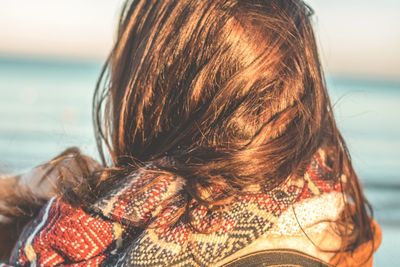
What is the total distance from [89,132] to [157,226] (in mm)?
8386

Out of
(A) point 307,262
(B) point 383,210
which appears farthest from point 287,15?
(B) point 383,210

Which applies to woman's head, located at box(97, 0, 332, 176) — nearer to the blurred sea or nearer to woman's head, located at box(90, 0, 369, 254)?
woman's head, located at box(90, 0, 369, 254)

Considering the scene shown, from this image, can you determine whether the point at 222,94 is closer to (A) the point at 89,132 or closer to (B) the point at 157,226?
(B) the point at 157,226

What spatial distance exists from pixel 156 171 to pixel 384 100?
20319 mm

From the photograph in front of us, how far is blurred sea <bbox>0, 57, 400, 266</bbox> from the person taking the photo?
3.02 m

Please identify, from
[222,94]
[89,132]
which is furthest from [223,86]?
[89,132]

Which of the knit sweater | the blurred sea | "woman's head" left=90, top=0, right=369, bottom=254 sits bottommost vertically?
the blurred sea

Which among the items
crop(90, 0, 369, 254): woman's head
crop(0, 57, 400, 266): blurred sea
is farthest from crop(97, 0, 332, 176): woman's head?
crop(0, 57, 400, 266): blurred sea

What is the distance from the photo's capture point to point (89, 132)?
962cm

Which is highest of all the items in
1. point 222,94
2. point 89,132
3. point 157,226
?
point 222,94

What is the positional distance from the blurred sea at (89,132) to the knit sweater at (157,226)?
49cm

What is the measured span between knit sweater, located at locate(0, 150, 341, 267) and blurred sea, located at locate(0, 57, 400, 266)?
49 centimetres

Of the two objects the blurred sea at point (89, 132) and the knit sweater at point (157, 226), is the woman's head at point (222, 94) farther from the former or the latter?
the blurred sea at point (89, 132)

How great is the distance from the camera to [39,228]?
1537 millimetres
